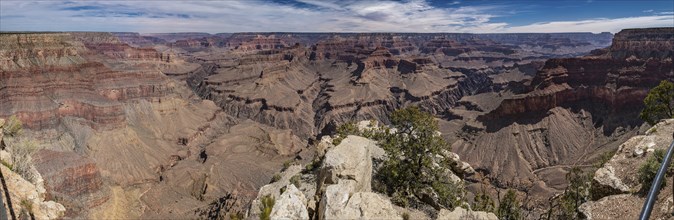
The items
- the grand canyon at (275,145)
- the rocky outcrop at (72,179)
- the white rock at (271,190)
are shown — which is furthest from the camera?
the rocky outcrop at (72,179)

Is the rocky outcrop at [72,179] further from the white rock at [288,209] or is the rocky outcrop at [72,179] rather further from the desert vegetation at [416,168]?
the white rock at [288,209]

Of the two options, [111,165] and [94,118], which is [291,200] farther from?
[94,118]

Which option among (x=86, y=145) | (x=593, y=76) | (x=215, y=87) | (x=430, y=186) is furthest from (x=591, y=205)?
(x=215, y=87)

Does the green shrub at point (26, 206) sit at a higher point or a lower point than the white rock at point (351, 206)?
lower

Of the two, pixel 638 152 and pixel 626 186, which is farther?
pixel 638 152

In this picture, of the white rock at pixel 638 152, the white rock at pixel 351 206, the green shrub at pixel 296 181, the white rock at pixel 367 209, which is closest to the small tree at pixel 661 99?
the white rock at pixel 638 152

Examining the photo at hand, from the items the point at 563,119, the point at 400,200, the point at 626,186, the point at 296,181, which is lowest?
the point at 563,119

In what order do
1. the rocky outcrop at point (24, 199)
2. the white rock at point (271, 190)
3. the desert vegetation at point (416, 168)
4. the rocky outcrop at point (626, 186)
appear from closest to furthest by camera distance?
the rocky outcrop at point (24, 199), the rocky outcrop at point (626, 186), the white rock at point (271, 190), the desert vegetation at point (416, 168)

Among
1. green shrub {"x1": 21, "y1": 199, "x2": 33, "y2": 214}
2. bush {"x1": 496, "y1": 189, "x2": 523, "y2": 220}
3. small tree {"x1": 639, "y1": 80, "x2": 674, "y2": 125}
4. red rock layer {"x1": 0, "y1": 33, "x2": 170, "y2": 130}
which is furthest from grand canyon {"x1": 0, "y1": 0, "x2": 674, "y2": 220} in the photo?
small tree {"x1": 639, "y1": 80, "x2": 674, "y2": 125}

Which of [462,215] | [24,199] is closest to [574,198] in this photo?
[462,215]

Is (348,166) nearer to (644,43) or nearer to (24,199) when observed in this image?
(24,199)
